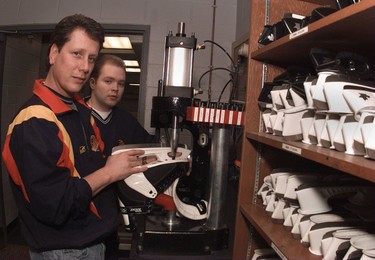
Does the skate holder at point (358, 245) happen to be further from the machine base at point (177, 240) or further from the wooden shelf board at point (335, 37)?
the machine base at point (177, 240)

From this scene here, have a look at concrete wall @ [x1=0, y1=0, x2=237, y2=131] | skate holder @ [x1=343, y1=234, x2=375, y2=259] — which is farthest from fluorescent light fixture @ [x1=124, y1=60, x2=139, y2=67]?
skate holder @ [x1=343, y1=234, x2=375, y2=259]

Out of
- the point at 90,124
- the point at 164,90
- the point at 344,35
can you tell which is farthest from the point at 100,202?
the point at 344,35

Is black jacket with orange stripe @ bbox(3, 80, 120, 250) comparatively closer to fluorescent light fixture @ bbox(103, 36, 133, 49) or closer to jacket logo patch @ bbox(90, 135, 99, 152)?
jacket logo patch @ bbox(90, 135, 99, 152)

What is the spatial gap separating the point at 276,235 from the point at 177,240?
1.53 feet

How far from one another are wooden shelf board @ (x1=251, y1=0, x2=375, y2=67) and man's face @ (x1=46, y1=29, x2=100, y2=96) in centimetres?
71

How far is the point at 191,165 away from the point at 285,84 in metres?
0.59

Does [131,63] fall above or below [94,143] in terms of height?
above

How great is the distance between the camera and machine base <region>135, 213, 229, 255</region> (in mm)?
1300

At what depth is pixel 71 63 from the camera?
45.5 inches

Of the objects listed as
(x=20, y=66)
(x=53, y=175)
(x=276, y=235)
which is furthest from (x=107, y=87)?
(x=20, y=66)

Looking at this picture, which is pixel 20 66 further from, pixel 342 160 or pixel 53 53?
pixel 342 160

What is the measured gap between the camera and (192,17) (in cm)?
265

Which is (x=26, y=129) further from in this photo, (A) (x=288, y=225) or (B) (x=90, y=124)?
(A) (x=288, y=225)

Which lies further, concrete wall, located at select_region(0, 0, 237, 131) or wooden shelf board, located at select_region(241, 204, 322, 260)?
concrete wall, located at select_region(0, 0, 237, 131)
